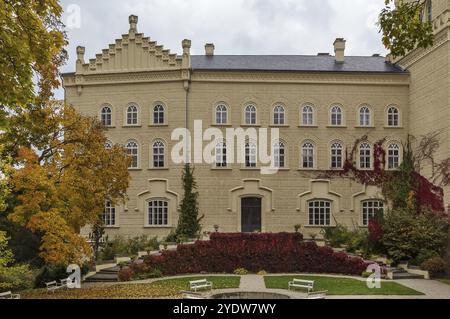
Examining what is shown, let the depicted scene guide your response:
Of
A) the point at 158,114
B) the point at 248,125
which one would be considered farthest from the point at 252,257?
the point at 158,114

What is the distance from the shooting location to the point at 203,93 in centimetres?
3619

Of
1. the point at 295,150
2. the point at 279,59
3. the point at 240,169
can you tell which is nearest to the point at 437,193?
the point at 295,150

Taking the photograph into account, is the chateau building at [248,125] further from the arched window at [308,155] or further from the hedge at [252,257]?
the hedge at [252,257]

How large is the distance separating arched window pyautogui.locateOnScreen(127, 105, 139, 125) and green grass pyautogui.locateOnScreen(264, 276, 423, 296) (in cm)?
1588

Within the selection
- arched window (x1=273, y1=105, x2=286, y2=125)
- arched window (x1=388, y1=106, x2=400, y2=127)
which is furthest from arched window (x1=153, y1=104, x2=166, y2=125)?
arched window (x1=388, y1=106, x2=400, y2=127)

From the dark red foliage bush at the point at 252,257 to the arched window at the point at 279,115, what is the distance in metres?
9.85

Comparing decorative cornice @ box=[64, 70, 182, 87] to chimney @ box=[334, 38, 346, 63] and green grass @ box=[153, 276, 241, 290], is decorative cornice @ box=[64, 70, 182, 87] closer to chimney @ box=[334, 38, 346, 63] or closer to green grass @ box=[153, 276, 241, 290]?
chimney @ box=[334, 38, 346, 63]

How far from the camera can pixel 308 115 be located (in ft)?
120

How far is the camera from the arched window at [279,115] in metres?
36.5

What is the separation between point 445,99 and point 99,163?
65.8ft

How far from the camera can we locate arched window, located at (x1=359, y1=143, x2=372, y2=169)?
120 feet
